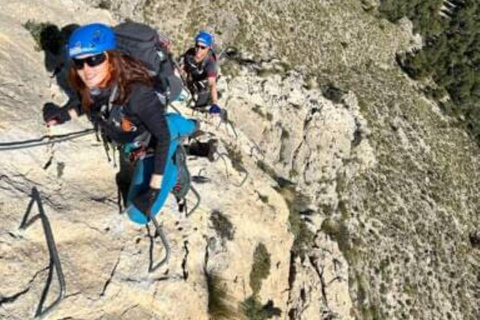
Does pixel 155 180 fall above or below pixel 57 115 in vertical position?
above

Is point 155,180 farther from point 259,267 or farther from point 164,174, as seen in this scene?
point 259,267

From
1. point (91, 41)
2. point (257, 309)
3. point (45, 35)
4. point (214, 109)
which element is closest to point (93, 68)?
point (91, 41)

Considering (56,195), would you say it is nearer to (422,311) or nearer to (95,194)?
(95,194)

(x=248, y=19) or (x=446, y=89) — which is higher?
(x=248, y=19)

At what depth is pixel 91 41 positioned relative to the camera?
782 centimetres

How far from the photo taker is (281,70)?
4344cm

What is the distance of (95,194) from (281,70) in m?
33.9

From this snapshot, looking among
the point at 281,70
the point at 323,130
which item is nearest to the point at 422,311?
the point at 323,130

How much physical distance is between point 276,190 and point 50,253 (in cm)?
948

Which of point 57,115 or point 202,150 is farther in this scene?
point 202,150

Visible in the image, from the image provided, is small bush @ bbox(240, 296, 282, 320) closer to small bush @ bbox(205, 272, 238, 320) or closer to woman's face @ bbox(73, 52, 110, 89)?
small bush @ bbox(205, 272, 238, 320)

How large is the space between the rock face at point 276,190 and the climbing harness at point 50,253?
11 cm

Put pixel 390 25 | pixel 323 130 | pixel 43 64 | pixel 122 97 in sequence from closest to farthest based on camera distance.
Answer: pixel 122 97, pixel 43 64, pixel 323 130, pixel 390 25

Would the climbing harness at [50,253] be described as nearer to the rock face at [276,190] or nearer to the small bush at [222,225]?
the rock face at [276,190]
